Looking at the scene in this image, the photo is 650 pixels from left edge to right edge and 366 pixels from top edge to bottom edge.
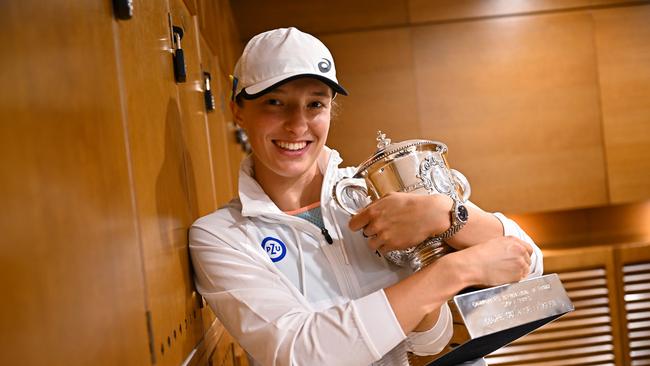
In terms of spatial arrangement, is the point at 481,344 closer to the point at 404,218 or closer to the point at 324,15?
the point at 404,218

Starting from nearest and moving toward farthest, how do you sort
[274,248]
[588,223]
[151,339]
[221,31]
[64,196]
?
1. [64,196]
2. [151,339]
3. [274,248]
4. [221,31]
5. [588,223]

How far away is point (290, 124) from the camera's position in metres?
1.29

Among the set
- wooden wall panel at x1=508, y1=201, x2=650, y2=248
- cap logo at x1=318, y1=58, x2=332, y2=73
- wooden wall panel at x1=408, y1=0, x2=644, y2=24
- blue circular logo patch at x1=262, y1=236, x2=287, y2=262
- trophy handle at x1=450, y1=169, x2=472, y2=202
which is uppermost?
wooden wall panel at x1=408, y1=0, x2=644, y2=24

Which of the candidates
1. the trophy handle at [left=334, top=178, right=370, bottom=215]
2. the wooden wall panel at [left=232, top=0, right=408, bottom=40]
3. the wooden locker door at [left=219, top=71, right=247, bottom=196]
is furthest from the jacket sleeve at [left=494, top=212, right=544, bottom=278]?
the wooden wall panel at [left=232, top=0, right=408, bottom=40]

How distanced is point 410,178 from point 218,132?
1.17 meters

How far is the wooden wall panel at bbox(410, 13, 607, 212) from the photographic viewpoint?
3.77 m

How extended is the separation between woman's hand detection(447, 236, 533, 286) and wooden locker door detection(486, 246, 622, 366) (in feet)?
8.27

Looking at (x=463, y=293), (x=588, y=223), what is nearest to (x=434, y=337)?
(x=463, y=293)

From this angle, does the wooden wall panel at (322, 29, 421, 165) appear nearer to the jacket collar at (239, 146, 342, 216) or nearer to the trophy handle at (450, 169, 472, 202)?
the jacket collar at (239, 146, 342, 216)

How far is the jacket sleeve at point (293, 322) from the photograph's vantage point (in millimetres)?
1087

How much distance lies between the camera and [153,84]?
110cm

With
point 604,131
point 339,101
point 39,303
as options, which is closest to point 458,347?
point 39,303

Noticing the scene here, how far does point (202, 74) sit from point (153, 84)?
816mm

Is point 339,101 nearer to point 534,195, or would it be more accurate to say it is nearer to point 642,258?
point 534,195
